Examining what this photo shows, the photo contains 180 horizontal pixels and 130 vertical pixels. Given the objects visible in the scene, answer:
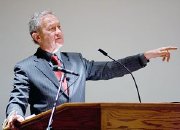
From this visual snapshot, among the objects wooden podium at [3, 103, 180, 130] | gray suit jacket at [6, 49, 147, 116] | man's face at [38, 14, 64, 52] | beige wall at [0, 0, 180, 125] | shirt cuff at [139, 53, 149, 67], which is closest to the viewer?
wooden podium at [3, 103, 180, 130]

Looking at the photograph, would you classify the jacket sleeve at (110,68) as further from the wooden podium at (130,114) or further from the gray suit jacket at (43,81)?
the wooden podium at (130,114)

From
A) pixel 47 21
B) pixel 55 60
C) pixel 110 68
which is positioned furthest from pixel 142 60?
pixel 47 21

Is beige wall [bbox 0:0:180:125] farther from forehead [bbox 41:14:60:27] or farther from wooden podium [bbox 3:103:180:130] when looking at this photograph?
wooden podium [bbox 3:103:180:130]

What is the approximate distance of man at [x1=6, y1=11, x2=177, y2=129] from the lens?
198 centimetres

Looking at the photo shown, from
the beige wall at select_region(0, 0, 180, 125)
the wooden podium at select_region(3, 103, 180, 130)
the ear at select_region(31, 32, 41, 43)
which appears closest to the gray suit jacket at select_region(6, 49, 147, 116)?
the ear at select_region(31, 32, 41, 43)

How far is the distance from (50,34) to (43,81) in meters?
0.36

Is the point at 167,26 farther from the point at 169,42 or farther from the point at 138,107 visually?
the point at 138,107

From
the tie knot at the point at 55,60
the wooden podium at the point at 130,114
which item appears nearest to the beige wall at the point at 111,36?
the tie knot at the point at 55,60

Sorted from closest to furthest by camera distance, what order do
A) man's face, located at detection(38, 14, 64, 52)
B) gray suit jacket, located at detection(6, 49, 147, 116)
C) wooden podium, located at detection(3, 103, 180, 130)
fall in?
1. wooden podium, located at detection(3, 103, 180, 130)
2. gray suit jacket, located at detection(6, 49, 147, 116)
3. man's face, located at detection(38, 14, 64, 52)

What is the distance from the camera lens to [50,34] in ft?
7.41

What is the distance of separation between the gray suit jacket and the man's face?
2.9 inches

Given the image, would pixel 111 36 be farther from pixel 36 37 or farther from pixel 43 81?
pixel 43 81

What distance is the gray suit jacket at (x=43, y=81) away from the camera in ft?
6.46

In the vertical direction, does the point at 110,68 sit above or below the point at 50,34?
below
